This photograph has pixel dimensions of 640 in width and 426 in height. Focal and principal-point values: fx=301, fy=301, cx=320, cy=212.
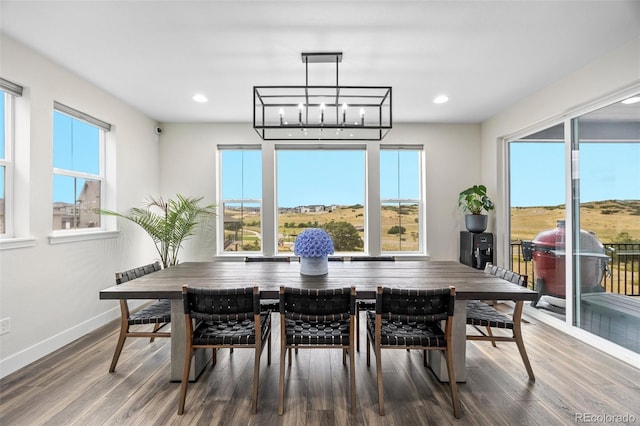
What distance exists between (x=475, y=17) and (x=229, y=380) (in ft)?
10.8

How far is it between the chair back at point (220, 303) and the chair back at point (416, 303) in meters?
0.83

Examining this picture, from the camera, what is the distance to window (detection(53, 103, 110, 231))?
3.07 metres

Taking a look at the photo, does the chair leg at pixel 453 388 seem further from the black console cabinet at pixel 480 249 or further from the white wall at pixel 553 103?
the white wall at pixel 553 103

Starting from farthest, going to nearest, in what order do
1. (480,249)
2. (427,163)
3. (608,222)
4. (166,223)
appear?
(427,163), (480,249), (166,223), (608,222)

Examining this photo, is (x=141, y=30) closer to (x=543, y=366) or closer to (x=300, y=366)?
(x=300, y=366)

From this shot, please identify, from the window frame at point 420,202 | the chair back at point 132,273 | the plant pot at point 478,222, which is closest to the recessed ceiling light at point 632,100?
the plant pot at point 478,222

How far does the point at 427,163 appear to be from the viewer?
15.8ft

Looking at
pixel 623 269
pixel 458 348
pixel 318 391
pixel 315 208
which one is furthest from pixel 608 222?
pixel 315 208

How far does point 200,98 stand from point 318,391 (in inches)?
134

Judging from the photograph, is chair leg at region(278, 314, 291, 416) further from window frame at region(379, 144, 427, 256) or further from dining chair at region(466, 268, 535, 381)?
window frame at region(379, 144, 427, 256)

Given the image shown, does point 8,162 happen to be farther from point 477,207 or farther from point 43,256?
point 477,207

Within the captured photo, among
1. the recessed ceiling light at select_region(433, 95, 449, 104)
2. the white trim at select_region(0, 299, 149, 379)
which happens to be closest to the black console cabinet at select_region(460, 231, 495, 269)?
the recessed ceiling light at select_region(433, 95, 449, 104)

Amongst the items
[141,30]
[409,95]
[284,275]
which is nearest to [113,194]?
[141,30]

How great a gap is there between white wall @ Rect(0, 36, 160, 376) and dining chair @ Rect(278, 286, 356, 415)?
2304 mm
